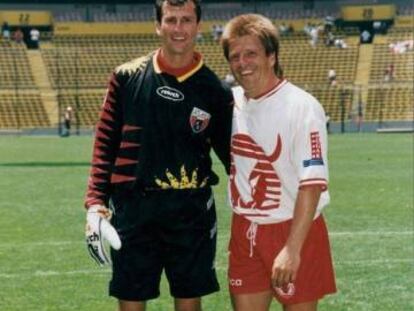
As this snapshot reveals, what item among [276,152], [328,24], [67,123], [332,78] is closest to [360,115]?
[332,78]

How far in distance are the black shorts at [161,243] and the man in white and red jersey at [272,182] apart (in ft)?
0.82

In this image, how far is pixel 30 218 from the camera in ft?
39.9

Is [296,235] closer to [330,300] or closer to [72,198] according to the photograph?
[330,300]

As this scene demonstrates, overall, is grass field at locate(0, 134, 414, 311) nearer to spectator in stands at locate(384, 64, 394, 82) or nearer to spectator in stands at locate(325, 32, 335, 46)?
spectator in stands at locate(384, 64, 394, 82)

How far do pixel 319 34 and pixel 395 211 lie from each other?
39843 millimetres

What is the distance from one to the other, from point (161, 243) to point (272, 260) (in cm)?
64

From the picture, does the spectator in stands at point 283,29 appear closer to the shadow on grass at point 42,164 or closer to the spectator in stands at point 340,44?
the spectator in stands at point 340,44

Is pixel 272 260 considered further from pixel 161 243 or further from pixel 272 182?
pixel 161 243

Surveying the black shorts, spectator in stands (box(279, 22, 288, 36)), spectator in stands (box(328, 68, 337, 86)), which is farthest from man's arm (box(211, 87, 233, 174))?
spectator in stands (box(279, 22, 288, 36))

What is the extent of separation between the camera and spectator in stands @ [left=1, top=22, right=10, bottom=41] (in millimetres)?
50594

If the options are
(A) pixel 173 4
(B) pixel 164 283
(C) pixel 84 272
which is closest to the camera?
(A) pixel 173 4

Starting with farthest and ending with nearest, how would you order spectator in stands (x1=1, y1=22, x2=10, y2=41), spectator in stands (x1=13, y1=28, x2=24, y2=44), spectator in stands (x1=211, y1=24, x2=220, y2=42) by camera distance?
spectator in stands (x1=211, y1=24, x2=220, y2=42) < spectator in stands (x1=1, y1=22, x2=10, y2=41) < spectator in stands (x1=13, y1=28, x2=24, y2=44)

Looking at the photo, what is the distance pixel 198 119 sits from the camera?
4527 mm

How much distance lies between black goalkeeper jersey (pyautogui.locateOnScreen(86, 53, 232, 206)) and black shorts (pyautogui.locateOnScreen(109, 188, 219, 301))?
81 millimetres
